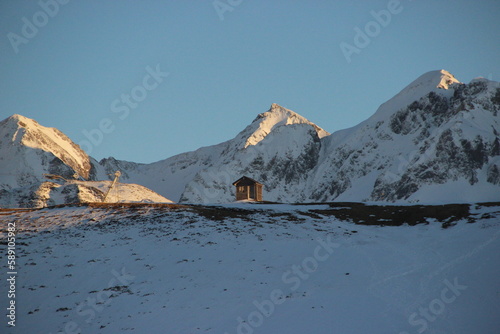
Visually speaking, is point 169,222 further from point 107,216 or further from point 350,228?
point 350,228

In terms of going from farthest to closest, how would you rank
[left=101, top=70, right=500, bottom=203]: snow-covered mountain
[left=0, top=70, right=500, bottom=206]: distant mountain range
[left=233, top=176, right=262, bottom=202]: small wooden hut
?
[left=0, top=70, right=500, bottom=206]: distant mountain range, [left=101, top=70, right=500, bottom=203]: snow-covered mountain, [left=233, top=176, right=262, bottom=202]: small wooden hut

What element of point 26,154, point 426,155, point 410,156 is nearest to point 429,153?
point 426,155

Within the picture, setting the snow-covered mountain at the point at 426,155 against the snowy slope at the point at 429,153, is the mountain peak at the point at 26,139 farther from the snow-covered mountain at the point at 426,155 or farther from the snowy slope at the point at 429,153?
the snowy slope at the point at 429,153

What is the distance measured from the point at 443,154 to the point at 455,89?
51.5 m

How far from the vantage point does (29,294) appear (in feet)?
67.0

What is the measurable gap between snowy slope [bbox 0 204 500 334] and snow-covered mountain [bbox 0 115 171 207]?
37755mm

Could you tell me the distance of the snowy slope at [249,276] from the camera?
1766 cm

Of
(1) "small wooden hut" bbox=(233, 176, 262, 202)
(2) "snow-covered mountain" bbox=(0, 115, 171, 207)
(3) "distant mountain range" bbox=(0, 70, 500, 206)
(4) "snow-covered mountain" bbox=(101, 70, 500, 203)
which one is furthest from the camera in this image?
(3) "distant mountain range" bbox=(0, 70, 500, 206)

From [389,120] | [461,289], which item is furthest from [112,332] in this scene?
[389,120]

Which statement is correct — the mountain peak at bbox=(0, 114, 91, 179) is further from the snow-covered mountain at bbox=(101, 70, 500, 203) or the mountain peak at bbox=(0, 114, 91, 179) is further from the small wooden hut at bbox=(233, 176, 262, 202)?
the small wooden hut at bbox=(233, 176, 262, 202)

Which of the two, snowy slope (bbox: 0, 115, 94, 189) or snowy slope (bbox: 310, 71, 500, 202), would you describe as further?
snowy slope (bbox: 0, 115, 94, 189)

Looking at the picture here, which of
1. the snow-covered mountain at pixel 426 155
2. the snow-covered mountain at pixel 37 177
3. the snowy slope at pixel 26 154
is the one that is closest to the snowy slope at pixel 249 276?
the snow-covered mountain at pixel 37 177

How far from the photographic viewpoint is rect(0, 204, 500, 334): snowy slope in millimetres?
17656

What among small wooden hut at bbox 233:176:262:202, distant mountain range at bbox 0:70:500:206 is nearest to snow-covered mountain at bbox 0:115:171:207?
distant mountain range at bbox 0:70:500:206
